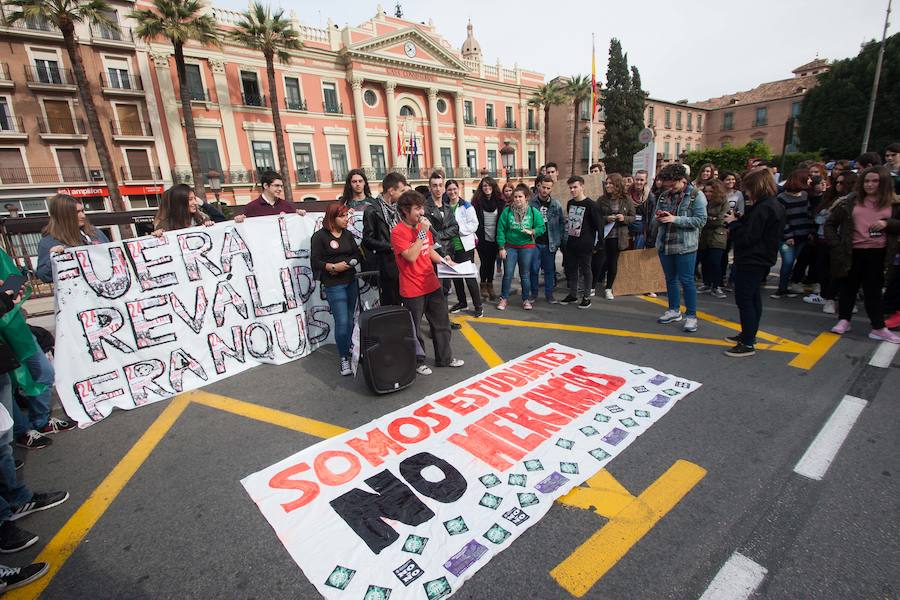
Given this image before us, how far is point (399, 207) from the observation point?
4090 mm

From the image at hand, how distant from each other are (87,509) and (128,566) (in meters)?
0.79

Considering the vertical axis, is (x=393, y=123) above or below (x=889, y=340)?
above

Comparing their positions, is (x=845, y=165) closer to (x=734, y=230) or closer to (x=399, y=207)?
(x=734, y=230)

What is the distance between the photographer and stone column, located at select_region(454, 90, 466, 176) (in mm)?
37781

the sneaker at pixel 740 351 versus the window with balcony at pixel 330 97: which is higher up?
the window with balcony at pixel 330 97

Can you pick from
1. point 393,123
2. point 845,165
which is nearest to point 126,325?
point 845,165

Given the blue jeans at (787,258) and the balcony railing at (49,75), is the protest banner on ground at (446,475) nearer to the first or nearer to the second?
the blue jeans at (787,258)

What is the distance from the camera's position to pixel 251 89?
2878cm

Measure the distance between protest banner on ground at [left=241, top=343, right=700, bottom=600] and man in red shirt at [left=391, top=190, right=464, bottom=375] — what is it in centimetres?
61

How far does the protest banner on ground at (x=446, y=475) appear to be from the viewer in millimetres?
2102

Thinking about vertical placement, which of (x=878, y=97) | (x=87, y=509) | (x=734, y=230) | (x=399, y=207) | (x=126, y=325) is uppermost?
(x=878, y=97)

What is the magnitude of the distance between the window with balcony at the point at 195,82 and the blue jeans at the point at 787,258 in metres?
31.8

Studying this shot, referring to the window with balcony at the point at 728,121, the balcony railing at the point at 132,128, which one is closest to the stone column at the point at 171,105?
the balcony railing at the point at 132,128

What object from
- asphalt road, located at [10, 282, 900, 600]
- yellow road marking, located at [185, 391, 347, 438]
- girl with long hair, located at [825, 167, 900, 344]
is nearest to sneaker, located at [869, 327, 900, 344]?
girl with long hair, located at [825, 167, 900, 344]
